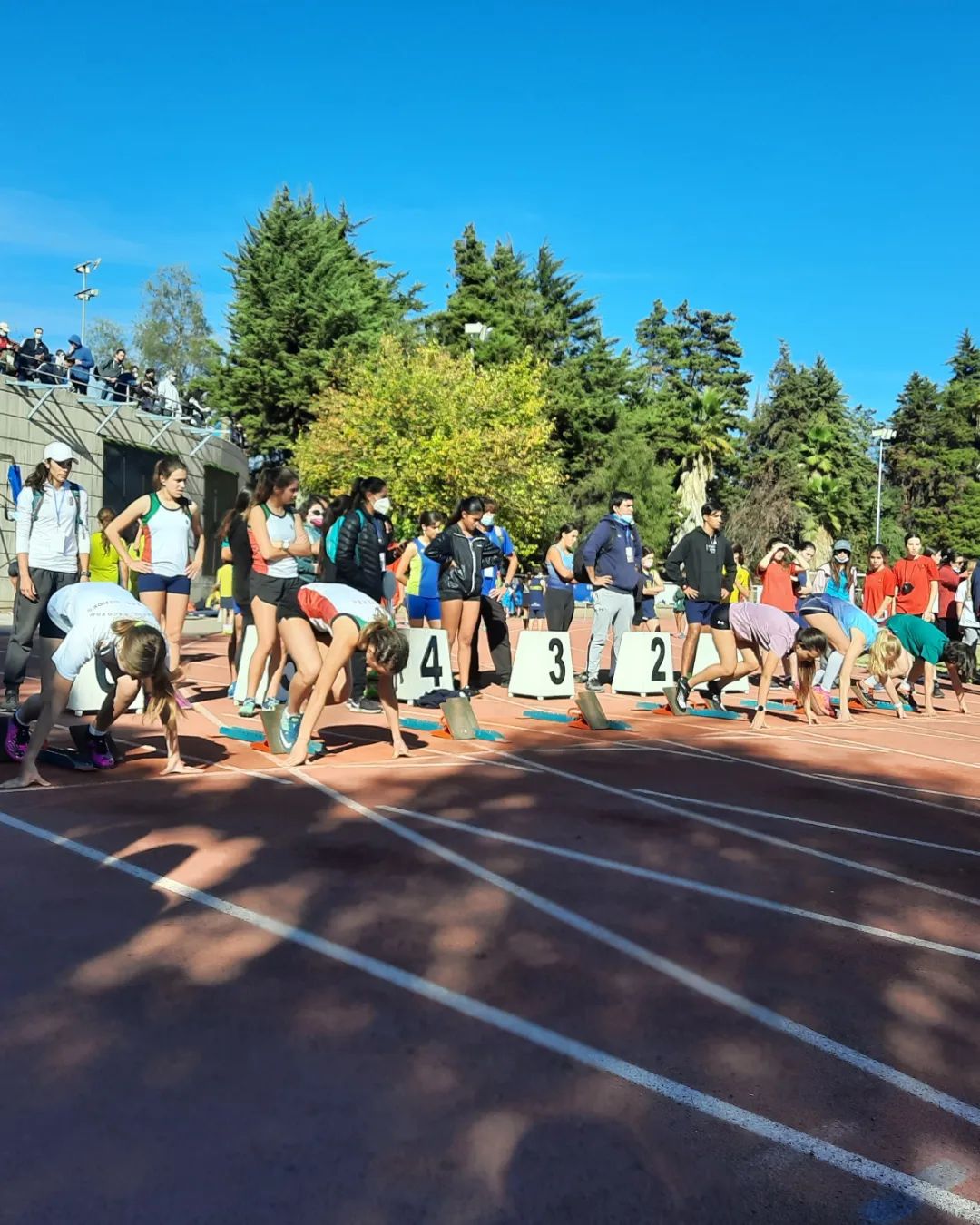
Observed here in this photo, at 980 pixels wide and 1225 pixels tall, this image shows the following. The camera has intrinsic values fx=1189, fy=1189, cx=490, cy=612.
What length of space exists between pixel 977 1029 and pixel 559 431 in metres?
52.2

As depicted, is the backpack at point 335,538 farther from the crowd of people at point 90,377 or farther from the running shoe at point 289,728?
the crowd of people at point 90,377

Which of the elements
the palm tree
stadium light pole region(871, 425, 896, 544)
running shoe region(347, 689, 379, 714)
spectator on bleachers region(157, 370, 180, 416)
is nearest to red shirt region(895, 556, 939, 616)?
running shoe region(347, 689, 379, 714)

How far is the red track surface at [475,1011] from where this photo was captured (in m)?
2.79

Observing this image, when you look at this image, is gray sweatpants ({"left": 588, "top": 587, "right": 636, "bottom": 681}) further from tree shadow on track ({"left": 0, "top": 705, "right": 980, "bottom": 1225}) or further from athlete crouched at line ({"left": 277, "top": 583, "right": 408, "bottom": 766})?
tree shadow on track ({"left": 0, "top": 705, "right": 980, "bottom": 1225})

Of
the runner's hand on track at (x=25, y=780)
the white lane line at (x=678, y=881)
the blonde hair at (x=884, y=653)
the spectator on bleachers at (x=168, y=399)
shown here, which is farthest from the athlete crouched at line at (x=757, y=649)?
the spectator on bleachers at (x=168, y=399)

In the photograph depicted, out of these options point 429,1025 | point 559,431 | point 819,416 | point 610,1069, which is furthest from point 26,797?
point 819,416

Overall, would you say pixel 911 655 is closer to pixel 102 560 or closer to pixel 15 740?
pixel 102 560

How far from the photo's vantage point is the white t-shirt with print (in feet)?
20.0

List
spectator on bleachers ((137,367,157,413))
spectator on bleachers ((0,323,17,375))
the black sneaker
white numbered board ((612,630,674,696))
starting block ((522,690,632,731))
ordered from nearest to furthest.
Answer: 1. starting block ((522,690,632,731))
2. the black sneaker
3. white numbered board ((612,630,674,696))
4. spectator on bleachers ((0,323,17,375))
5. spectator on bleachers ((137,367,157,413))

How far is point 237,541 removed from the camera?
963 cm

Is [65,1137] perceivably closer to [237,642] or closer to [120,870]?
[120,870]

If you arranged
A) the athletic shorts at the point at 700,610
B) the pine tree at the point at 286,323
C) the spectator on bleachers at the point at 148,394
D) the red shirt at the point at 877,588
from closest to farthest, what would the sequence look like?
1. the athletic shorts at the point at 700,610
2. the red shirt at the point at 877,588
3. the spectator on bleachers at the point at 148,394
4. the pine tree at the point at 286,323

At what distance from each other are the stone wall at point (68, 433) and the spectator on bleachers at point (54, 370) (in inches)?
12.7

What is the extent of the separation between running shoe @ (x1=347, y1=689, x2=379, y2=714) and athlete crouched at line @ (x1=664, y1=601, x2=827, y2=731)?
2.92 m
